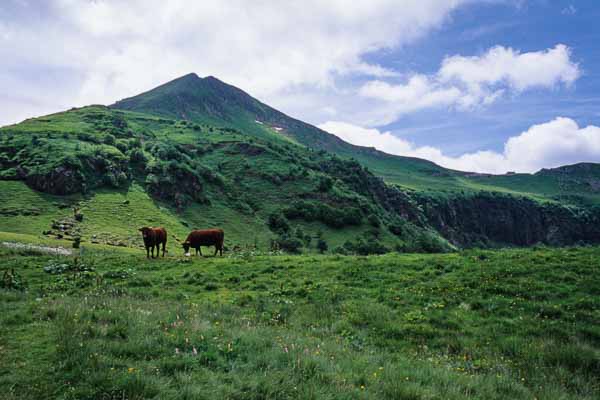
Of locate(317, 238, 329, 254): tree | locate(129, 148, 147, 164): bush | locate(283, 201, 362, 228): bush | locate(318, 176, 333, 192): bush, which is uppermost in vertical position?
locate(129, 148, 147, 164): bush

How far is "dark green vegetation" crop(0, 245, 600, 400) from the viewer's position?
6172 mm

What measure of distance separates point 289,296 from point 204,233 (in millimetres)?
19724

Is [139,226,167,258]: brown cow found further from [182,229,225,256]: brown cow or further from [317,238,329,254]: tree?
[317,238,329,254]: tree

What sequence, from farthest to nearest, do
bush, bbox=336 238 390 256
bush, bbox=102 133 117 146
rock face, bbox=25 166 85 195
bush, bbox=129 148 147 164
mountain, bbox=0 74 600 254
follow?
bush, bbox=102 133 117 146 → bush, bbox=129 148 147 164 → bush, bbox=336 238 390 256 → rock face, bbox=25 166 85 195 → mountain, bbox=0 74 600 254

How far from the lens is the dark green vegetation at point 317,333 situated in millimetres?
6172

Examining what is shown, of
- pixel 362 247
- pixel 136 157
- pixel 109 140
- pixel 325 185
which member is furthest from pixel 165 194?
pixel 325 185

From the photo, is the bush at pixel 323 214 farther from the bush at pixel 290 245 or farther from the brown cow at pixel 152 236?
the brown cow at pixel 152 236

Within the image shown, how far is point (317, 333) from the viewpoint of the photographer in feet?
36.1

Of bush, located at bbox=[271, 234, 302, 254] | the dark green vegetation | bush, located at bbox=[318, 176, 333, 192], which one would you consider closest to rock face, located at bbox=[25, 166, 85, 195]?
bush, located at bbox=[271, 234, 302, 254]

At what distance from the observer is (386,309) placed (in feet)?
43.7

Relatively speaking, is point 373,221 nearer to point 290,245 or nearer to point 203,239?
point 290,245

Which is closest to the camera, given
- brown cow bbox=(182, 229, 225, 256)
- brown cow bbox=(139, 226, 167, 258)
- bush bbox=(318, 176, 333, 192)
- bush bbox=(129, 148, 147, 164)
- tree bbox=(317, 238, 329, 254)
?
brown cow bbox=(139, 226, 167, 258)

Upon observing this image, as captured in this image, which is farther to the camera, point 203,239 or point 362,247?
point 362,247

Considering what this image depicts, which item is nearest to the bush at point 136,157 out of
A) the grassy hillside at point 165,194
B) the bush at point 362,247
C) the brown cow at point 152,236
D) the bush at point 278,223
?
the grassy hillside at point 165,194
